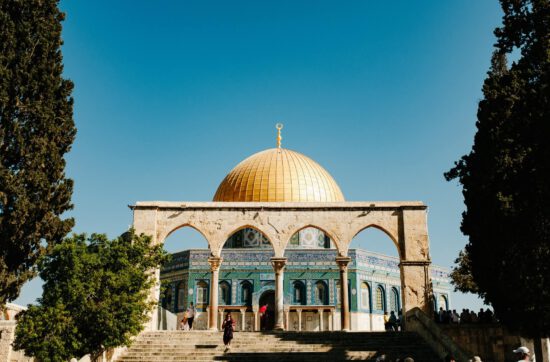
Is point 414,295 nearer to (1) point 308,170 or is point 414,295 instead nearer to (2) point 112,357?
(2) point 112,357

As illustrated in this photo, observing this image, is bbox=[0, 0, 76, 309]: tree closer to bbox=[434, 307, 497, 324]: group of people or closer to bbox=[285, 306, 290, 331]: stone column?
bbox=[434, 307, 497, 324]: group of people

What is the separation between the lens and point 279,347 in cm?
1507

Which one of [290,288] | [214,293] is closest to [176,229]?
[214,293]

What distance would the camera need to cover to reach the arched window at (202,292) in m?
29.1

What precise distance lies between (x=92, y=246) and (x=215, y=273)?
5.29 metres

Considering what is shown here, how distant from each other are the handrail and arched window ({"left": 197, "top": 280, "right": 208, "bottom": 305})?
542 inches

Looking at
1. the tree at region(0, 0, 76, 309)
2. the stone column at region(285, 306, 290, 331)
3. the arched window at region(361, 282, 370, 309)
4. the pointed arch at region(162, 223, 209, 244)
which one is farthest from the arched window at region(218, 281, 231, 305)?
the tree at region(0, 0, 76, 309)

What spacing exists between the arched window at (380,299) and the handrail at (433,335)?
491 inches

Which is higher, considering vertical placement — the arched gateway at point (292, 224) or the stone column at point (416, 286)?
the arched gateway at point (292, 224)

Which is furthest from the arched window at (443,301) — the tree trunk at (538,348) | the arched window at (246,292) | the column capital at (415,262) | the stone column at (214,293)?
the tree trunk at (538,348)

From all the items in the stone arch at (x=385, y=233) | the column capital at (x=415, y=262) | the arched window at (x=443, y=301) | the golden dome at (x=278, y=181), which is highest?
the golden dome at (x=278, y=181)

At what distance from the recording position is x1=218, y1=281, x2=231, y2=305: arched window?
2895 cm

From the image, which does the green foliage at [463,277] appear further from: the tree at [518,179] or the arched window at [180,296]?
the arched window at [180,296]

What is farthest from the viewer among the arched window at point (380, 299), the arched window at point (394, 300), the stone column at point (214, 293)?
the arched window at point (394, 300)
